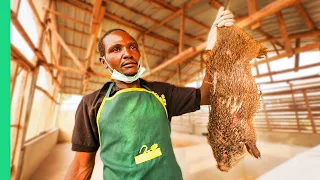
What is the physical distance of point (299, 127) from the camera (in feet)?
23.7

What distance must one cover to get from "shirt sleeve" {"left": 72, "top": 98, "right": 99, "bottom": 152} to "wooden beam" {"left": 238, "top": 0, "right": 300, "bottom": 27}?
118 inches

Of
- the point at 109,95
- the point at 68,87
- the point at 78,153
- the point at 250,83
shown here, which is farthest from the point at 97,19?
the point at 68,87

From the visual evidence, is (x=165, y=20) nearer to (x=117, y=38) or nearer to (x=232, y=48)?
(x=117, y=38)

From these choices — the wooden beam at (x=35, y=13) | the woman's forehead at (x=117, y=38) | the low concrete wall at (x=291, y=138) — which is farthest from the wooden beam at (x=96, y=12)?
the low concrete wall at (x=291, y=138)

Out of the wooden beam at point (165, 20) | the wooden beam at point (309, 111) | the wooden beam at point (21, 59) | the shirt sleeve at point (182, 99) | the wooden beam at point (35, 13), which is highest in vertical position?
the wooden beam at point (165, 20)

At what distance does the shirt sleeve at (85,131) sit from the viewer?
125 centimetres

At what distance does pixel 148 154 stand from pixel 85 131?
0.49 metres

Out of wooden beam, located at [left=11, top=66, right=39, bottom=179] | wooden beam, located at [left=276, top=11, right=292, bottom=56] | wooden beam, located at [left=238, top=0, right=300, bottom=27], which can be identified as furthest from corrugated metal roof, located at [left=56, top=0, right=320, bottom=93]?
wooden beam, located at [left=11, top=66, right=39, bottom=179]

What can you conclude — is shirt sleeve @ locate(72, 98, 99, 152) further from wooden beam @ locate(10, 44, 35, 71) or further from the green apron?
wooden beam @ locate(10, 44, 35, 71)

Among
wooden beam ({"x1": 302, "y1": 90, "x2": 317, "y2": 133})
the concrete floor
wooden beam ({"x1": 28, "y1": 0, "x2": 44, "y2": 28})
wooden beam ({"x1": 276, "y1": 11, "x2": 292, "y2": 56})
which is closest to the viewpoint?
wooden beam ({"x1": 28, "y1": 0, "x2": 44, "y2": 28})

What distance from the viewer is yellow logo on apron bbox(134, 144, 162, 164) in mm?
1162

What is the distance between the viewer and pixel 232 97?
112 centimetres

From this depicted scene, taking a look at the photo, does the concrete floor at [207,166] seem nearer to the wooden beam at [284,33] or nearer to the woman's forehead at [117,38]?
the wooden beam at [284,33]

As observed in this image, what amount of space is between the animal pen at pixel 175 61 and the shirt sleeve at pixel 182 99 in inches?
45.4
